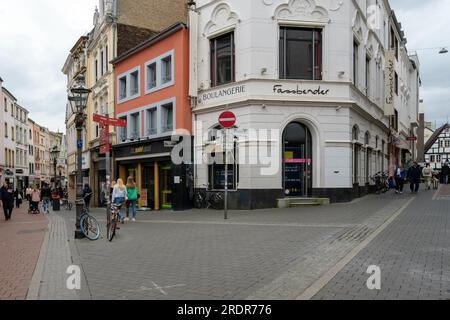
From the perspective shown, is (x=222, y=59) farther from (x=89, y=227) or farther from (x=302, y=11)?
(x=89, y=227)

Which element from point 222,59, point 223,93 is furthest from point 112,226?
point 222,59

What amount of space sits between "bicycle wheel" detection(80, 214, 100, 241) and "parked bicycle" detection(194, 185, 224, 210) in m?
8.11

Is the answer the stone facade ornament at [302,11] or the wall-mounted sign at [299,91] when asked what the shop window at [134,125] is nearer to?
the wall-mounted sign at [299,91]

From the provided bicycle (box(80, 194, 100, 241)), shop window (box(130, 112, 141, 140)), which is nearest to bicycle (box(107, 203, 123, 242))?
bicycle (box(80, 194, 100, 241))

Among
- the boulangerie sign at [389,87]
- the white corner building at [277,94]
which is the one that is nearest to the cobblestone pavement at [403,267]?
the white corner building at [277,94]

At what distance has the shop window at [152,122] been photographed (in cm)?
2383

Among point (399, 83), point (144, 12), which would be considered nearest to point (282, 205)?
point (144, 12)

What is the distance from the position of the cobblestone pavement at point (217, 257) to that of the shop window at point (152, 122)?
10.9 m

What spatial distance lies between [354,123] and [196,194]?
8.05 m

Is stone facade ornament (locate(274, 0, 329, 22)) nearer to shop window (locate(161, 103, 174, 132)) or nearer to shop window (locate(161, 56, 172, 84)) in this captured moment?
shop window (locate(161, 56, 172, 84))

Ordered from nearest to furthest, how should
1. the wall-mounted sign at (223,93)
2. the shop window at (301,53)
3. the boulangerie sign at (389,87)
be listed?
1. the wall-mounted sign at (223,93)
2. the shop window at (301,53)
3. the boulangerie sign at (389,87)

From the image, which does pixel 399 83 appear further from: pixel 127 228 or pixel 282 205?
pixel 127 228

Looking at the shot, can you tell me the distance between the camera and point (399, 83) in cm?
3912

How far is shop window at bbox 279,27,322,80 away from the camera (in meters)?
18.5
